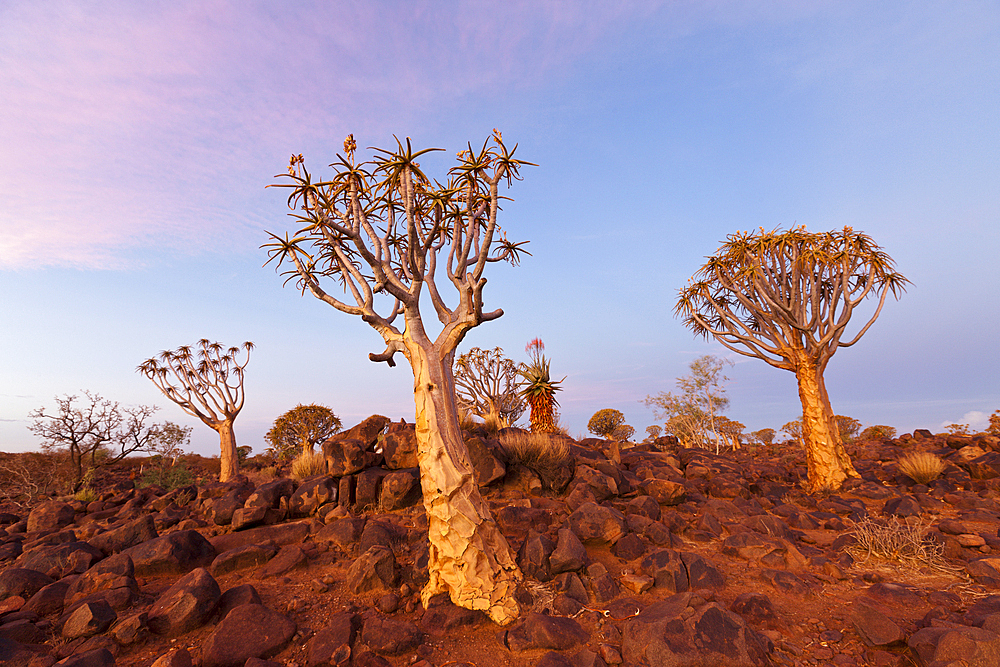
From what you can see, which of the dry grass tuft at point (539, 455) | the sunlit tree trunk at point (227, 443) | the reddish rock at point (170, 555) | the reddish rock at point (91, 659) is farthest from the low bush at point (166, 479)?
the reddish rock at point (91, 659)

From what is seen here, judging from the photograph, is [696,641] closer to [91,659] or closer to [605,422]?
[91,659]

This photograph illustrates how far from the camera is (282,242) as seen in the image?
26.0 ft

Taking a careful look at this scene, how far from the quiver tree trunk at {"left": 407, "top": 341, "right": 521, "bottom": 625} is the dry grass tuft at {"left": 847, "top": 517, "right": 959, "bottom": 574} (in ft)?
21.1

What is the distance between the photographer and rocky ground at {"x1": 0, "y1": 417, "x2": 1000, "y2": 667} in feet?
17.7

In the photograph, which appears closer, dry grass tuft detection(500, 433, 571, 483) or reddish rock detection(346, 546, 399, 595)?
reddish rock detection(346, 546, 399, 595)

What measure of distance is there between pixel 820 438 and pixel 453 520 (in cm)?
1273

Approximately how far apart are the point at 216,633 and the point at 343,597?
1663 mm

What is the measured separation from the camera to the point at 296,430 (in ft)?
81.3

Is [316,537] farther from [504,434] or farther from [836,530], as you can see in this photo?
[836,530]

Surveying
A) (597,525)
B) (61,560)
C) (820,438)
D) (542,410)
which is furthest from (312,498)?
(820,438)

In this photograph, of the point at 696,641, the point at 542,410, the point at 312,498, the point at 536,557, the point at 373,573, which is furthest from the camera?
the point at 542,410

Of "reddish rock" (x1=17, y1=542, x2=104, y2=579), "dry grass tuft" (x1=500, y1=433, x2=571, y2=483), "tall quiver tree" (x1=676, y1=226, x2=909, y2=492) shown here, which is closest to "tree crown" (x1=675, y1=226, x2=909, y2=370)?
"tall quiver tree" (x1=676, y1=226, x2=909, y2=492)

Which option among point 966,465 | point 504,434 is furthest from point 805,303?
point 504,434

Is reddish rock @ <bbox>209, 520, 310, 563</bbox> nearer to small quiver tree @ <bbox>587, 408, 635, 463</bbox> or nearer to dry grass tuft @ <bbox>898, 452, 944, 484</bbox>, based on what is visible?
dry grass tuft @ <bbox>898, 452, 944, 484</bbox>
